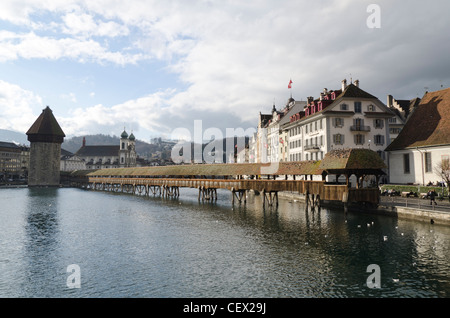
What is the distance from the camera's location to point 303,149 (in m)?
53.3

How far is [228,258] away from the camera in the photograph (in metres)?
17.4

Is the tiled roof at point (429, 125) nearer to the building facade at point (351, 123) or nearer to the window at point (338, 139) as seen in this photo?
the building facade at point (351, 123)

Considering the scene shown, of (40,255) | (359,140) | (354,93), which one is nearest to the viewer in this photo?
(40,255)

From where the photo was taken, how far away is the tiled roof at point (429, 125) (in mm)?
37031

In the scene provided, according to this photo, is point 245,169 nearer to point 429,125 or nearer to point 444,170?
point 444,170

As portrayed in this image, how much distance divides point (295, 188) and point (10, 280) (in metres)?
30.3

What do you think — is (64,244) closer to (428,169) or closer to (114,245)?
(114,245)

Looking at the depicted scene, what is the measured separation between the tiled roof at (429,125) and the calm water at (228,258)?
16086mm

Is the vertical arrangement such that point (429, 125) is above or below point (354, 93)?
below

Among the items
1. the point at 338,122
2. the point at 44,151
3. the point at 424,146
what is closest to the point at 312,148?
the point at 338,122

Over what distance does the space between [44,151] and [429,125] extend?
11195cm

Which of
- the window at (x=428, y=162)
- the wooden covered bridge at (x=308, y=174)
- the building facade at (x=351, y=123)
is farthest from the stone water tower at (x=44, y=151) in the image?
the window at (x=428, y=162)
